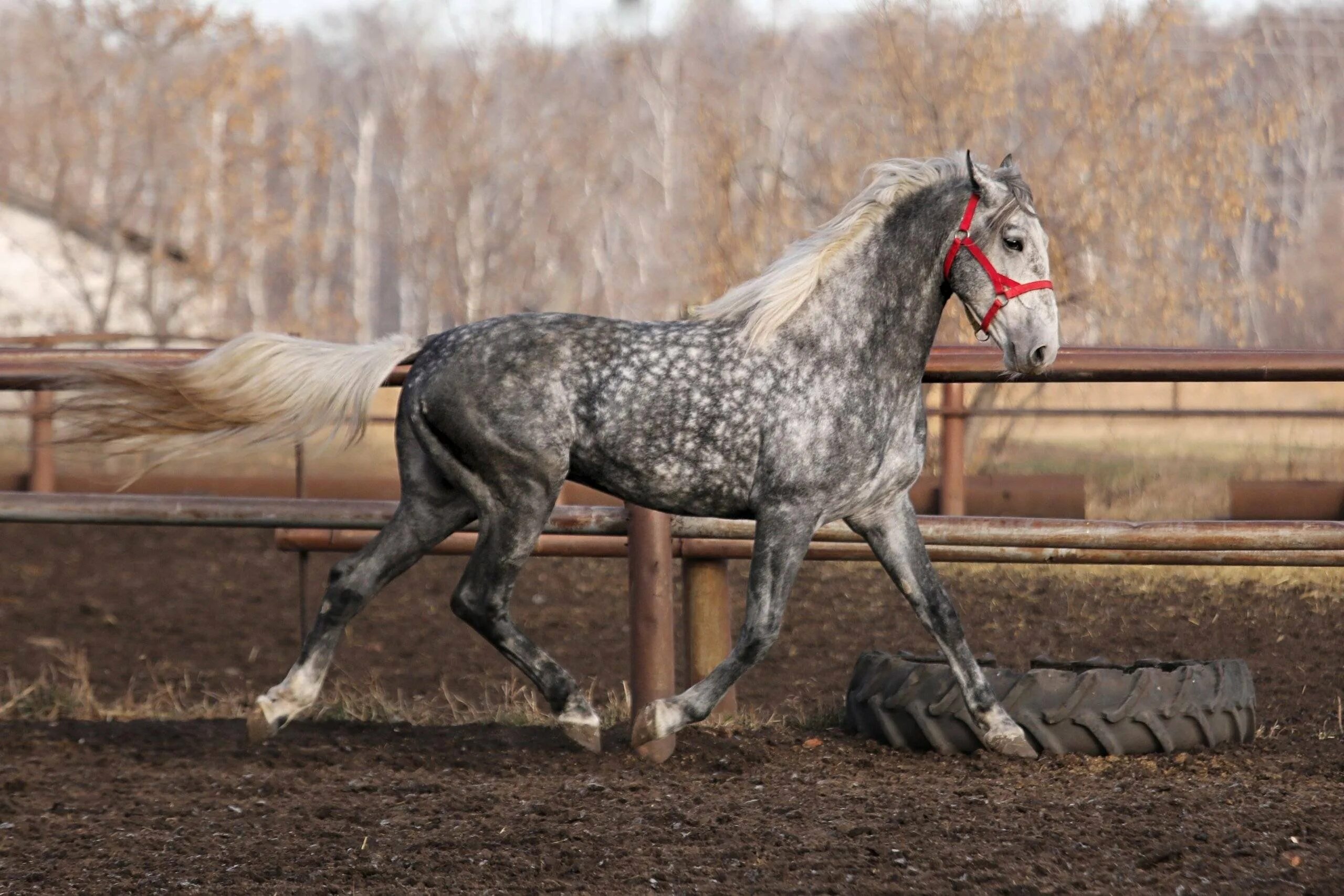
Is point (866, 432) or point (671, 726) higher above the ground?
point (866, 432)

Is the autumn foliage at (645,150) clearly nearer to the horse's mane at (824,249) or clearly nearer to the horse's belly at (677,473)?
the horse's mane at (824,249)

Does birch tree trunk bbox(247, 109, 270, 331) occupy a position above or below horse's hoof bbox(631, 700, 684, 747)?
above

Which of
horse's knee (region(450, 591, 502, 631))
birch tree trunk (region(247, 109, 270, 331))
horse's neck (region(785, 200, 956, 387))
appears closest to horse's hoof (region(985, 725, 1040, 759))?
horse's neck (region(785, 200, 956, 387))

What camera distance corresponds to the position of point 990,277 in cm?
392

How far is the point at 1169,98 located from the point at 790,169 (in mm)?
10656

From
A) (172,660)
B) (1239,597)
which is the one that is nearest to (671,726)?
(1239,597)

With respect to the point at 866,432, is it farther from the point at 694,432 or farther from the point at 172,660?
the point at 172,660

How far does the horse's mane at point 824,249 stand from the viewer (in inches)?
→ 160

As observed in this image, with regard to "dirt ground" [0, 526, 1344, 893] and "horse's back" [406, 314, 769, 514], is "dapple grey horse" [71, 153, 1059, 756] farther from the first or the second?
"dirt ground" [0, 526, 1344, 893]

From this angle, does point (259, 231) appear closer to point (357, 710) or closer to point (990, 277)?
point (357, 710)

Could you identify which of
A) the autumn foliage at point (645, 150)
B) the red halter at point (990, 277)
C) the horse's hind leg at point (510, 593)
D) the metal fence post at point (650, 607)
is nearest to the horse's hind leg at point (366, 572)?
the horse's hind leg at point (510, 593)

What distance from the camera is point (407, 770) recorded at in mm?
4230

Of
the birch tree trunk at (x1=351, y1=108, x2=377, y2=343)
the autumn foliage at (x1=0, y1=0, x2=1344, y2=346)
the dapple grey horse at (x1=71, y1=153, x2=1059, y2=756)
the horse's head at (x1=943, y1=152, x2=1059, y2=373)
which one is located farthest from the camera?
the birch tree trunk at (x1=351, y1=108, x2=377, y2=343)

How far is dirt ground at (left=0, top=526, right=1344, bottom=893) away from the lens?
3.03m
